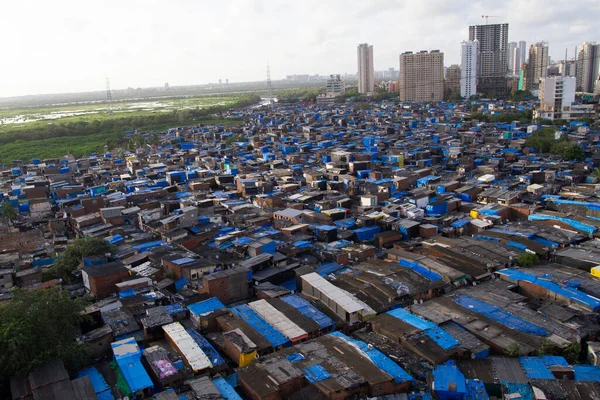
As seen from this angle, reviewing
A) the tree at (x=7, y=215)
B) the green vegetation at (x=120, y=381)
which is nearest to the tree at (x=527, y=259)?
the green vegetation at (x=120, y=381)

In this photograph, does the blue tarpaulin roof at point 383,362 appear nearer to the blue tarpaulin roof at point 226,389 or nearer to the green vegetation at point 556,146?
the blue tarpaulin roof at point 226,389

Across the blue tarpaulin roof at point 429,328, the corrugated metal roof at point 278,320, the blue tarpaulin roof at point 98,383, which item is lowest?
the blue tarpaulin roof at point 429,328

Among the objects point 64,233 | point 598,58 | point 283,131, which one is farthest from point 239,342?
point 598,58

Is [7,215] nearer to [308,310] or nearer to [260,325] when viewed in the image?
[260,325]

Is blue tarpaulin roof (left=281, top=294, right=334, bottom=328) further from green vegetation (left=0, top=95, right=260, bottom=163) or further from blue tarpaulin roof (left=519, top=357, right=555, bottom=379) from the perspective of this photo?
green vegetation (left=0, top=95, right=260, bottom=163)

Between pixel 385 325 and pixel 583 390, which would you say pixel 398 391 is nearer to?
pixel 385 325

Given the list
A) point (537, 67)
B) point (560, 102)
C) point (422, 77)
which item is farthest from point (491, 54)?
point (560, 102)

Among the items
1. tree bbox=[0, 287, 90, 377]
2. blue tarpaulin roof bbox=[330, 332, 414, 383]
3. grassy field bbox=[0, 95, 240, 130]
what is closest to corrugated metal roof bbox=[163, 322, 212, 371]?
tree bbox=[0, 287, 90, 377]
